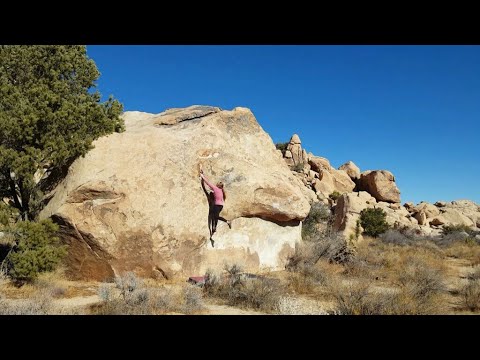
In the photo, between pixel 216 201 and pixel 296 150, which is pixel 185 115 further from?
pixel 296 150

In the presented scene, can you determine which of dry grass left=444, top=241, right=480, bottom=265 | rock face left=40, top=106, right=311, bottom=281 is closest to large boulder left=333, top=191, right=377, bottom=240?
dry grass left=444, top=241, right=480, bottom=265

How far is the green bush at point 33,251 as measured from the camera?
25.9 ft

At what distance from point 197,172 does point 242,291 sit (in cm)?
357

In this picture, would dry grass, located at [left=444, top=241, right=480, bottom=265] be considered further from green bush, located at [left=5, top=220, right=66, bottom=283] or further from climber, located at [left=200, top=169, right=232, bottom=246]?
green bush, located at [left=5, top=220, right=66, bottom=283]

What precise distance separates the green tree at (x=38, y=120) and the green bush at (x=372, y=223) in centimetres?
1646

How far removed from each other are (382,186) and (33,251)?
3506 centimetres

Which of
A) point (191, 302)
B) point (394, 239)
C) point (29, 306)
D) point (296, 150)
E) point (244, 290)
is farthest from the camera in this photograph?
point (296, 150)

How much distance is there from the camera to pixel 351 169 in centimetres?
4272

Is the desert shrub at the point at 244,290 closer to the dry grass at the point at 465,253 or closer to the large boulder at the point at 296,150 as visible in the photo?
the dry grass at the point at 465,253

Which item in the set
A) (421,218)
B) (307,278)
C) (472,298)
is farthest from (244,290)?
(421,218)

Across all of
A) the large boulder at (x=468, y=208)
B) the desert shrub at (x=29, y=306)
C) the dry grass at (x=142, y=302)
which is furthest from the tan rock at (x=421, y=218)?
the desert shrub at (x=29, y=306)

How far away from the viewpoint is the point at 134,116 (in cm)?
1418
